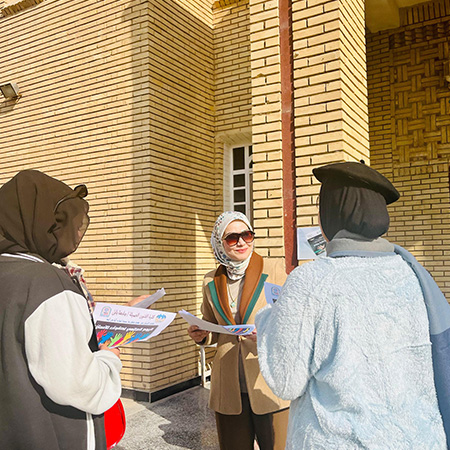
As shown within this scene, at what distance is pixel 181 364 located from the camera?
610cm

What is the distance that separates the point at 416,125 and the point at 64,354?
695 cm

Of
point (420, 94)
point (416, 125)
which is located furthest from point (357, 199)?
point (420, 94)

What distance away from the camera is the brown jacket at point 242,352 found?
2523 mm

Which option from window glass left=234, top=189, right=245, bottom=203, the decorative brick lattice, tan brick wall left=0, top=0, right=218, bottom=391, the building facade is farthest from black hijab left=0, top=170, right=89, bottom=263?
the decorative brick lattice

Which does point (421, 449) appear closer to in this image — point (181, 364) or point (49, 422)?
point (49, 422)

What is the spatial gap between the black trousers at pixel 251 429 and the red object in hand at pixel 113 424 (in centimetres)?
87

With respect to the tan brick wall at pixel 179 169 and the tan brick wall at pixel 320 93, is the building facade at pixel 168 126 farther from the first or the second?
A: the tan brick wall at pixel 320 93

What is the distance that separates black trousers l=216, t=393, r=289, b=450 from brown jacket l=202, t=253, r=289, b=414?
0.06 m

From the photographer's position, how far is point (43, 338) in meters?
1.45

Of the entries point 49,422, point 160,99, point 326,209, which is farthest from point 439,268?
point 49,422

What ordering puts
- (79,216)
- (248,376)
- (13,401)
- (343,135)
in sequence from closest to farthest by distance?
(13,401), (79,216), (248,376), (343,135)

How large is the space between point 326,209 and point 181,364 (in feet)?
16.8

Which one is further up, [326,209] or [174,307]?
[326,209]

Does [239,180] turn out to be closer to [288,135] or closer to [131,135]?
[131,135]
